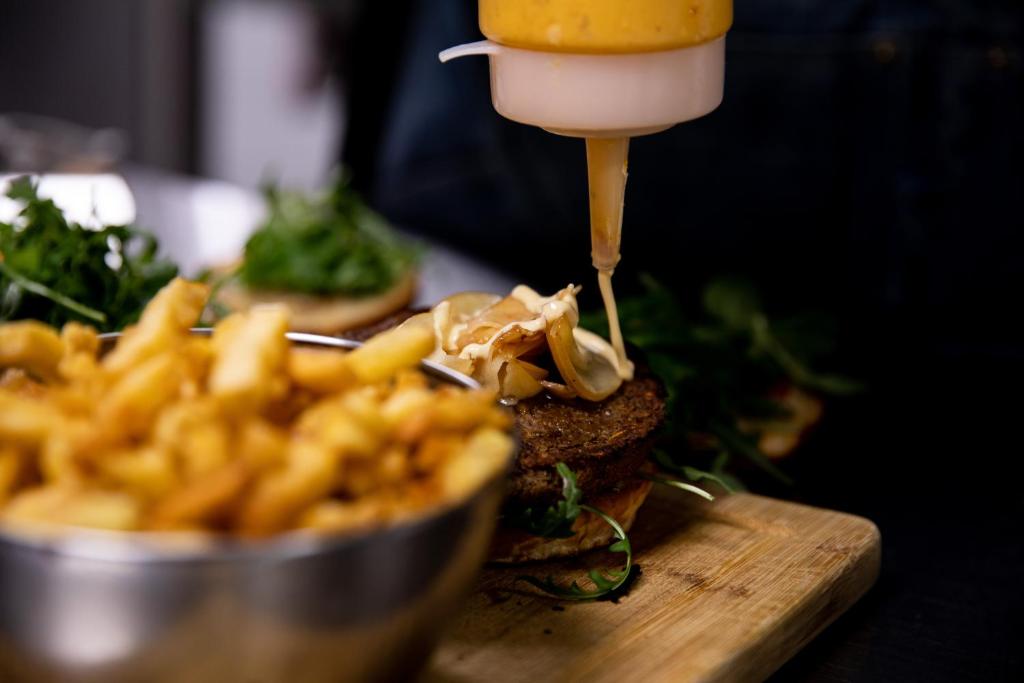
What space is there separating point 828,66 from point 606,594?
1.47 meters

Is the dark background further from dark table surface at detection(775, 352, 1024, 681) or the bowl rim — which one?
the bowl rim

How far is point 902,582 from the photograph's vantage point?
1.41 m

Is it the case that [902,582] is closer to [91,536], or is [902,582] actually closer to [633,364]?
[633,364]

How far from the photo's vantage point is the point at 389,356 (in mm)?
963

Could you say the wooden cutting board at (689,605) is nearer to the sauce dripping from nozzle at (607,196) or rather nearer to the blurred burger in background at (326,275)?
the sauce dripping from nozzle at (607,196)

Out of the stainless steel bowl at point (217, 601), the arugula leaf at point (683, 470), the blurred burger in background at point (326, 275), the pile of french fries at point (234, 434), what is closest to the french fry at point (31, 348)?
the pile of french fries at point (234, 434)

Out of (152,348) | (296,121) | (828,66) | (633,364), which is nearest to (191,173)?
(296,121)

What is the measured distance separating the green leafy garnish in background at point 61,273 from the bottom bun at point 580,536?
577mm

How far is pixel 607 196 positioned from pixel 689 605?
16.6 inches

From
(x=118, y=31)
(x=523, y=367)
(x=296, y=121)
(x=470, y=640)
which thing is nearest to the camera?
(x=470, y=640)

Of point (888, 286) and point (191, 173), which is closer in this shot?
point (888, 286)

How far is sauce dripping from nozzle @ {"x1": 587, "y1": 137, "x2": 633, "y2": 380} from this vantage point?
4.07ft

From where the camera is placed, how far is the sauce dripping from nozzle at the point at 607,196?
4.07 feet

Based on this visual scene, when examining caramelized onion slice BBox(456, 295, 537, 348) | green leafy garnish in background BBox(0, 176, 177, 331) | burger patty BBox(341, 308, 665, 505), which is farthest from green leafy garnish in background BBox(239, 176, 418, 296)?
burger patty BBox(341, 308, 665, 505)
